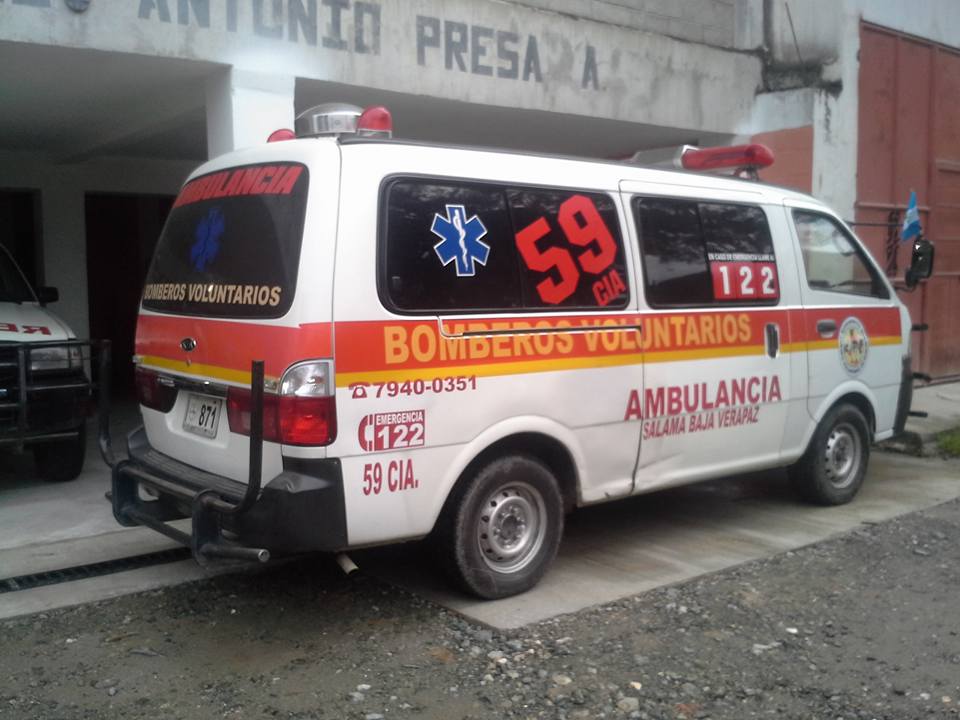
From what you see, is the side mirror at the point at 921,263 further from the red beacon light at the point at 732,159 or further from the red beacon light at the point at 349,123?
the red beacon light at the point at 349,123

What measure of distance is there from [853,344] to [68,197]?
8.58m

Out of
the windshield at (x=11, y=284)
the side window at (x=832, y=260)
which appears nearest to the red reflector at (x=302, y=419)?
the side window at (x=832, y=260)

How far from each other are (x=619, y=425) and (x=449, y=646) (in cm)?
152

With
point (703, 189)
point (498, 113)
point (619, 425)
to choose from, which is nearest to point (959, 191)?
point (498, 113)

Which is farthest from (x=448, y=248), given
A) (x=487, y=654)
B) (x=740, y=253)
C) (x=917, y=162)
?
(x=917, y=162)

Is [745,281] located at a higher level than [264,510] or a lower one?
higher

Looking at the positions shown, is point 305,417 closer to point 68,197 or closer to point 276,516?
point 276,516

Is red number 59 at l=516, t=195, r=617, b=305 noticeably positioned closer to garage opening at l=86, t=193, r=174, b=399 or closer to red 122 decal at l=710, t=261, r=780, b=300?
red 122 decal at l=710, t=261, r=780, b=300

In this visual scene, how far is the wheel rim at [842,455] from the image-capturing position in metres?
6.79

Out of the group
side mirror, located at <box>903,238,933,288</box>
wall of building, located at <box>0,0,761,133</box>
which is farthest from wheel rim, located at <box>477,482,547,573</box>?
side mirror, located at <box>903,238,933,288</box>

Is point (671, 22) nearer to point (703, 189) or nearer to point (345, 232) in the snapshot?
point (703, 189)

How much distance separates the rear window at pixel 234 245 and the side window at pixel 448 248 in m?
0.43

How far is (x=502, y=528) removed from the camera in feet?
16.2

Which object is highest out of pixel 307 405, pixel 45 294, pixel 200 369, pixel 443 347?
pixel 45 294
